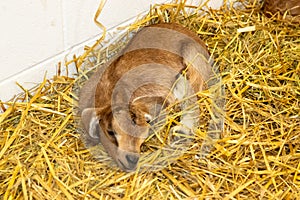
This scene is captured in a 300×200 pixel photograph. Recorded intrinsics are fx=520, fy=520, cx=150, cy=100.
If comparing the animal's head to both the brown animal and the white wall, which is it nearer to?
the brown animal

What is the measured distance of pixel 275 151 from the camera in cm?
306

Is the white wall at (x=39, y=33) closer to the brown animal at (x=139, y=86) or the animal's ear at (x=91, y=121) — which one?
the brown animal at (x=139, y=86)

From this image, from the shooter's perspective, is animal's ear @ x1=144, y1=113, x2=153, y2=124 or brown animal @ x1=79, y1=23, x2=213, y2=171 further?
animal's ear @ x1=144, y1=113, x2=153, y2=124

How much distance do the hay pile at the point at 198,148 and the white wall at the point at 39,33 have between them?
0.12m

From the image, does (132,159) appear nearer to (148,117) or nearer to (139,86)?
(148,117)

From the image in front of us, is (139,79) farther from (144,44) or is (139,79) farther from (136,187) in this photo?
(136,187)

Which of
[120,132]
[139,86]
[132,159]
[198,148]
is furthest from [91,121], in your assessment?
[198,148]

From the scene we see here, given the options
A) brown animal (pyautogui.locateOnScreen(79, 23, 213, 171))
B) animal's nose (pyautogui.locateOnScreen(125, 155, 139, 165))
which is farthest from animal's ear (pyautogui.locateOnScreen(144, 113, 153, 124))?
animal's nose (pyautogui.locateOnScreen(125, 155, 139, 165))

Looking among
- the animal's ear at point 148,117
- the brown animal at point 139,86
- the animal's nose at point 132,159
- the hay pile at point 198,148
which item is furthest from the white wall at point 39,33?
the animal's nose at point 132,159

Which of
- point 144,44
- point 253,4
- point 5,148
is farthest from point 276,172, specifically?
point 253,4

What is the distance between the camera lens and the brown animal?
2.90 metres

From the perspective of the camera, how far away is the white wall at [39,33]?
9.95 ft

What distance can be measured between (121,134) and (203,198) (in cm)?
56

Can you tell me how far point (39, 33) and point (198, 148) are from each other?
120 cm
